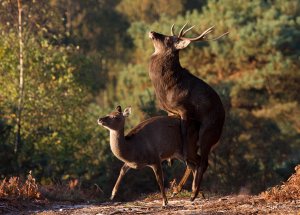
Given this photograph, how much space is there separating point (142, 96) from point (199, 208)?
68.1ft

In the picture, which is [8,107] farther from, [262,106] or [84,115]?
[262,106]

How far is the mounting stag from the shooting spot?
11586mm

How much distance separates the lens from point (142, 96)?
1241 inches

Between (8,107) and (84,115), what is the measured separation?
2663 millimetres

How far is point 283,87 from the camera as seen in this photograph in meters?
33.1

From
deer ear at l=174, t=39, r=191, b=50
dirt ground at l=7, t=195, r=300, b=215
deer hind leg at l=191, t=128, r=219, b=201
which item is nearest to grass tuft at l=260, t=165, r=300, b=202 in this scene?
dirt ground at l=7, t=195, r=300, b=215

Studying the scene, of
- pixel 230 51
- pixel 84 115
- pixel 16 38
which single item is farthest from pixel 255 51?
pixel 16 38

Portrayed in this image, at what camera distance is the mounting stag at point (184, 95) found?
456 inches

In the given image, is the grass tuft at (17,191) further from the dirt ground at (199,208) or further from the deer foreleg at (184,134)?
the deer foreleg at (184,134)

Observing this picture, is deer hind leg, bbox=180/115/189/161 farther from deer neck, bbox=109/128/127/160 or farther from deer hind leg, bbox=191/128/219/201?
deer neck, bbox=109/128/127/160

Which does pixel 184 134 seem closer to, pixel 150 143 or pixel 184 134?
pixel 184 134

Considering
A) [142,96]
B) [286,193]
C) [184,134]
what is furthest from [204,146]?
[142,96]

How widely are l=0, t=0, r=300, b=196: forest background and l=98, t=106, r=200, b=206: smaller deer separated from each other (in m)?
4.43

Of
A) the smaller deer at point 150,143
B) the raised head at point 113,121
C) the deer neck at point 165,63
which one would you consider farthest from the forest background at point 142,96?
the raised head at point 113,121
